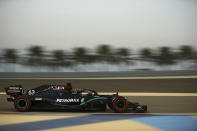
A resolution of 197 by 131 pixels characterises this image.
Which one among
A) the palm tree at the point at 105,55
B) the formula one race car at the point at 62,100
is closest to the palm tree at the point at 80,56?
the palm tree at the point at 105,55

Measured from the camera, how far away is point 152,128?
198 inches

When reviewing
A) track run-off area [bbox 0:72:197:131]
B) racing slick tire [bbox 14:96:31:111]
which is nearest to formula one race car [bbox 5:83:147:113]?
racing slick tire [bbox 14:96:31:111]

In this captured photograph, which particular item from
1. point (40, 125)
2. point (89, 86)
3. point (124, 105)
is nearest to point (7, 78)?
point (89, 86)

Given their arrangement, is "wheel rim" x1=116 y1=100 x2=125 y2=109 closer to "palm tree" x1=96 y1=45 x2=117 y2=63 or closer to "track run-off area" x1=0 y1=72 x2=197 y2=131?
"track run-off area" x1=0 y1=72 x2=197 y2=131

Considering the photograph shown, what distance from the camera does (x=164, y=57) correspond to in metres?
20.0

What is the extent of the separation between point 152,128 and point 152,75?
11324mm

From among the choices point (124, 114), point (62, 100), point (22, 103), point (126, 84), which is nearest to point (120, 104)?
point (124, 114)

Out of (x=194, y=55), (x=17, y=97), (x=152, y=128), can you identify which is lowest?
(x=152, y=128)

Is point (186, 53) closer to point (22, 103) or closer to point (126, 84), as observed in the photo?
point (126, 84)

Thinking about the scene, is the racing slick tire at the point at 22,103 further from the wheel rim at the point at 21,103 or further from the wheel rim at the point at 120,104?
the wheel rim at the point at 120,104

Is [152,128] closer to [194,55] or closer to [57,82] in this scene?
[57,82]

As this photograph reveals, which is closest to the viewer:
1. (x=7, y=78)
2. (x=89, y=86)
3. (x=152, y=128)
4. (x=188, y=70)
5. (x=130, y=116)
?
(x=152, y=128)

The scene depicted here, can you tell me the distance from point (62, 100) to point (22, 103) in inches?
36.1

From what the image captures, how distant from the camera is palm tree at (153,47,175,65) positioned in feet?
64.0
